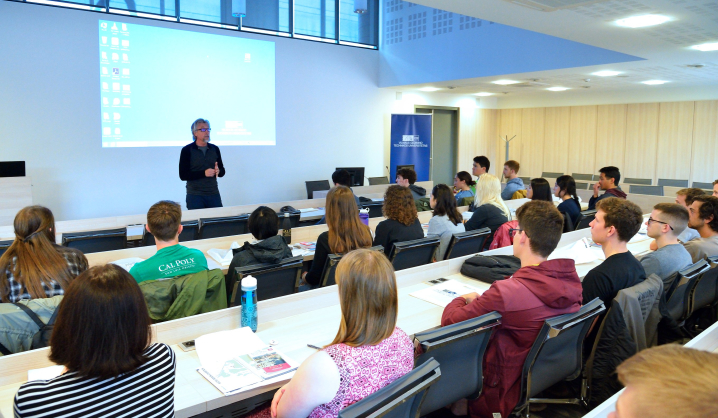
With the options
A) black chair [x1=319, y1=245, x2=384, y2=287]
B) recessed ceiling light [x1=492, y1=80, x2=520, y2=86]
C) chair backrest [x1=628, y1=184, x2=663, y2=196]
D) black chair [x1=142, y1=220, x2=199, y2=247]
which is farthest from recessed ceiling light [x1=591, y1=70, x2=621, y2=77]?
black chair [x1=142, y1=220, x2=199, y2=247]

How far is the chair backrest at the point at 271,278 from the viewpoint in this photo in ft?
9.51

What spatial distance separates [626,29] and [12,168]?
7.23 meters

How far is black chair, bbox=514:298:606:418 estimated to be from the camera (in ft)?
7.14

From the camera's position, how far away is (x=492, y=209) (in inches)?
189

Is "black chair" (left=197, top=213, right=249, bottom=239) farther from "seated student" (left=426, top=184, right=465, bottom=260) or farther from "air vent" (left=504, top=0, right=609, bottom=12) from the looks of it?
"air vent" (left=504, top=0, right=609, bottom=12)

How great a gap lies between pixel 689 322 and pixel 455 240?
1679 mm

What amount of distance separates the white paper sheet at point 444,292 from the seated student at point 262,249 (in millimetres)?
844

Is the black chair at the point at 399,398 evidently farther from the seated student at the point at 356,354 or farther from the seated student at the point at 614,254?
the seated student at the point at 614,254

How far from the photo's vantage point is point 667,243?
11.4 feet

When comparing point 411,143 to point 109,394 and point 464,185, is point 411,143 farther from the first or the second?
point 109,394

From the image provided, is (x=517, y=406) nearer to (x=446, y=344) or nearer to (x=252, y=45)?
(x=446, y=344)

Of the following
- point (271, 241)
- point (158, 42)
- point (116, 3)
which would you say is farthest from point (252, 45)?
point (271, 241)

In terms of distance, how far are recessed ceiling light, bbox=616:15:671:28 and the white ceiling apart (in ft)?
0.26

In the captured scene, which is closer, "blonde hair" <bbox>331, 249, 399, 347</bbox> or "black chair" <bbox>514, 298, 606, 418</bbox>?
"blonde hair" <bbox>331, 249, 399, 347</bbox>
